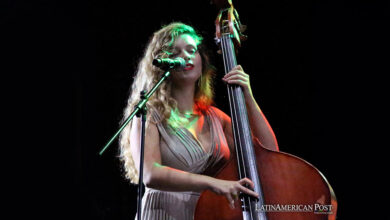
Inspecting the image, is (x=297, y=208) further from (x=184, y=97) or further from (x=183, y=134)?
(x=184, y=97)

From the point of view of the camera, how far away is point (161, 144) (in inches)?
63.4

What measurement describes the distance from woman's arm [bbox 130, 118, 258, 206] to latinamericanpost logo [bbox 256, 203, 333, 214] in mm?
56

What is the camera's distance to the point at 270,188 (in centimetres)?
124

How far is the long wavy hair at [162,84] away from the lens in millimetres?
1748

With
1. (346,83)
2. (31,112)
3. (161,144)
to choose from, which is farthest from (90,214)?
(346,83)

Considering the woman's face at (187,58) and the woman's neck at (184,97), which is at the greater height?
the woman's face at (187,58)

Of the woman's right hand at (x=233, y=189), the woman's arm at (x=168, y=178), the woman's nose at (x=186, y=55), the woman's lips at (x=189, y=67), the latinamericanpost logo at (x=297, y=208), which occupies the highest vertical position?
the woman's nose at (x=186, y=55)

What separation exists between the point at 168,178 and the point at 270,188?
1.27 feet

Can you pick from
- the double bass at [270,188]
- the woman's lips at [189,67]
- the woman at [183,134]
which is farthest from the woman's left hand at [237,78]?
the woman's lips at [189,67]

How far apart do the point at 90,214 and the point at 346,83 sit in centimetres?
193

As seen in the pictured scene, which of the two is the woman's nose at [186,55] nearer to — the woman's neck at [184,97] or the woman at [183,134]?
the woman at [183,134]

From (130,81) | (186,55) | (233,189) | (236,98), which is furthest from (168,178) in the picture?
(130,81)

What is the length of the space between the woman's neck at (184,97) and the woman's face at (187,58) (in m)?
0.03

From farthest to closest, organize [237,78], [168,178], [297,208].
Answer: [237,78], [168,178], [297,208]
